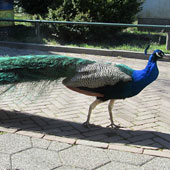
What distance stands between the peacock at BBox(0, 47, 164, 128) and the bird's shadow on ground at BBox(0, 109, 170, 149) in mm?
159

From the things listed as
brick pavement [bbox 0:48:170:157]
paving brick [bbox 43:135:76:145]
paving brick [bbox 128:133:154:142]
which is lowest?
paving brick [bbox 128:133:154:142]

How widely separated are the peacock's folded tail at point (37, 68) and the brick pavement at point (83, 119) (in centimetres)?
11

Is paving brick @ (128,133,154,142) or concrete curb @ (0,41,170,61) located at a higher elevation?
concrete curb @ (0,41,170,61)

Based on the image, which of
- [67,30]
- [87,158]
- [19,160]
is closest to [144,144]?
[87,158]

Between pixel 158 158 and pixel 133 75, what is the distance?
99 cm

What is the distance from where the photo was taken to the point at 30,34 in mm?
9602

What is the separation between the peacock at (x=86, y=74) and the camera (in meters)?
3.21

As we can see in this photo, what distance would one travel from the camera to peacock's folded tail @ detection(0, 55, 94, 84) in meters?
3.40

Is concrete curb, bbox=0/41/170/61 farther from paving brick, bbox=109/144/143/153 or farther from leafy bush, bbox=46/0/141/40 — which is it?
paving brick, bbox=109/144/143/153

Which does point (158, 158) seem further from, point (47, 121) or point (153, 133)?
point (47, 121)

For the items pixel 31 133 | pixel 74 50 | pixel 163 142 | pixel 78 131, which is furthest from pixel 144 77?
pixel 74 50

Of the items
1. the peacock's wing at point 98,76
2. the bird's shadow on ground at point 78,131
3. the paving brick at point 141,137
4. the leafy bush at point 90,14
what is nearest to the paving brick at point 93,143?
the bird's shadow on ground at point 78,131

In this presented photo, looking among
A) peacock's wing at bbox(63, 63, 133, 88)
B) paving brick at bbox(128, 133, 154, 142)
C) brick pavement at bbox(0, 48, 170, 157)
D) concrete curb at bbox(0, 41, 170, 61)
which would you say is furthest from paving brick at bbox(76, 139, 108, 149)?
concrete curb at bbox(0, 41, 170, 61)

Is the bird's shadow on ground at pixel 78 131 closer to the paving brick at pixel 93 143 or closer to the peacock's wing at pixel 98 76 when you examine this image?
the paving brick at pixel 93 143
